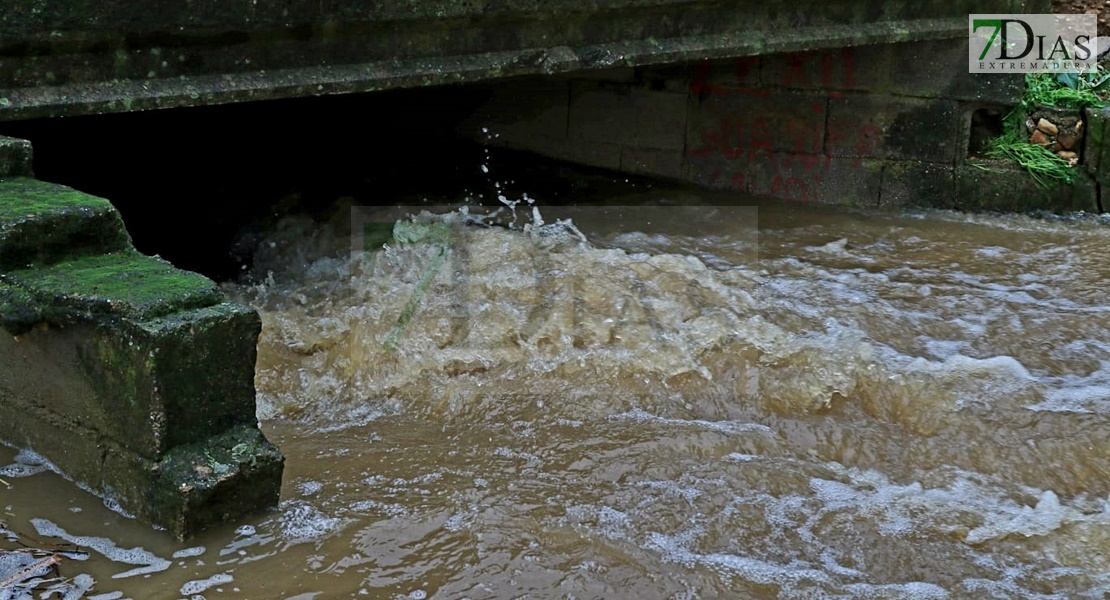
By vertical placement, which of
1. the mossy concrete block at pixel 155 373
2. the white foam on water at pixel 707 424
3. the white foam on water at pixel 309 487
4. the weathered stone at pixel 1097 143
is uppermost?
the weathered stone at pixel 1097 143

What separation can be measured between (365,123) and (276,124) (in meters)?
0.65

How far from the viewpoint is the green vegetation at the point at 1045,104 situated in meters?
6.12

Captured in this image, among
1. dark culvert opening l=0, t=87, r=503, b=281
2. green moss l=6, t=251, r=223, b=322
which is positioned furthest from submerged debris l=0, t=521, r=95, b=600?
dark culvert opening l=0, t=87, r=503, b=281

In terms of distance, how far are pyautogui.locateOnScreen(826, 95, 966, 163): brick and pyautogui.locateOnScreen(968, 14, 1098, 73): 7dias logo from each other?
0.33m

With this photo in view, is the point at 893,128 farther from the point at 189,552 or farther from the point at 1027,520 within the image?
the point at 189,552

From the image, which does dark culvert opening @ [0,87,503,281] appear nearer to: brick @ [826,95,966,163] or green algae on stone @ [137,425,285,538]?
Result: brick @ [826,95,966,163]

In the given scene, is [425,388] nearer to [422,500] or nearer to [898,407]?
[422,500]

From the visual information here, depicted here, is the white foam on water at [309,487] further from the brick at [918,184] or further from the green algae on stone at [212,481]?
the brick at [918,184]

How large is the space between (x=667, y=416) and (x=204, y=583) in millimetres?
1757

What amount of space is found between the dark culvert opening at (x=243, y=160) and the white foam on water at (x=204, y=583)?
123 inches

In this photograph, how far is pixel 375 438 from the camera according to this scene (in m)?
3.71

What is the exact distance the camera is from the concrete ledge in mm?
2787

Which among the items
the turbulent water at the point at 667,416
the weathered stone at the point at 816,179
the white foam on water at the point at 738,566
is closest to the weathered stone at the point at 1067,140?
the turbulent water at the point at 667,416

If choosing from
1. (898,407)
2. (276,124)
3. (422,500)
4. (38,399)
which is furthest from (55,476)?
(276,124)
